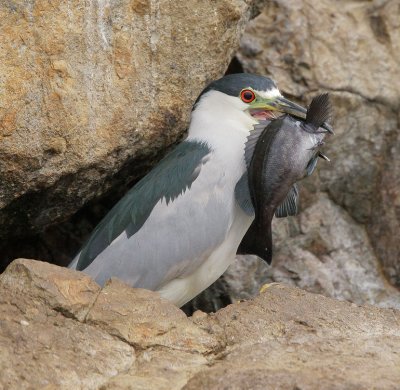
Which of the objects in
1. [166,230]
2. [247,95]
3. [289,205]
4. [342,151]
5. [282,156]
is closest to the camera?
[282,156]

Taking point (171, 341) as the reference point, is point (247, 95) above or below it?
above

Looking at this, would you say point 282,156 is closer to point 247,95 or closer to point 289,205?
point 289,205

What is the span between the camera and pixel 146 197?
4461mm

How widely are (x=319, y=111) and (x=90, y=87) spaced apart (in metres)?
0.96

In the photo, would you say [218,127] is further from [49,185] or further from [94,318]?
[94,318]

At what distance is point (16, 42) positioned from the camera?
4195 millimetres

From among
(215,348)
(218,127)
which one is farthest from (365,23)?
(215,348)

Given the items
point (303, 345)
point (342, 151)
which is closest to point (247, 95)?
point (342, 151)

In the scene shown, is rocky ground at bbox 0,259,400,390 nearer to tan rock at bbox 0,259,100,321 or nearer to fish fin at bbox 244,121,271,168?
tan rock at bbox 0,259,100,321

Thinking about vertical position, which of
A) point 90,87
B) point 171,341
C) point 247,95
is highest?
Answer: point 90,87

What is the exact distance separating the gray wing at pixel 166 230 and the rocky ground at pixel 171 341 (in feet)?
1.80

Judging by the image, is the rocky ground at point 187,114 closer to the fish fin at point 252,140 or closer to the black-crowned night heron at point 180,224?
the black-crowned night heron at point 180,224

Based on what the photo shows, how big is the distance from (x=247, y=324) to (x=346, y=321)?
363 mm

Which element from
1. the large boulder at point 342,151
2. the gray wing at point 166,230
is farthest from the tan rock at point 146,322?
the large boulder at point 342,151
